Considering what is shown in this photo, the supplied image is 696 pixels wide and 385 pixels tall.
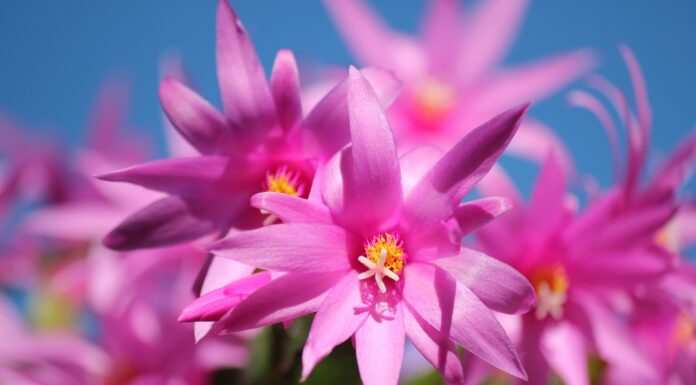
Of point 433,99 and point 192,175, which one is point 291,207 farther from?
point 433,99

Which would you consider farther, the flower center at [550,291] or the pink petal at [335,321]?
the flower center at [550,291]

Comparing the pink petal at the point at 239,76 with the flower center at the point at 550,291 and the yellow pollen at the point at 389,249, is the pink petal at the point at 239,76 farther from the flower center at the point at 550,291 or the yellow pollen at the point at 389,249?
the flower center at the point at 550,291

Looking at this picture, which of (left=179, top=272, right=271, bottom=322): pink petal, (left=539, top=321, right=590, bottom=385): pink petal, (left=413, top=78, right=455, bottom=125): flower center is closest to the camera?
(left=179, top=272, right=271, bottom=322): pink petal

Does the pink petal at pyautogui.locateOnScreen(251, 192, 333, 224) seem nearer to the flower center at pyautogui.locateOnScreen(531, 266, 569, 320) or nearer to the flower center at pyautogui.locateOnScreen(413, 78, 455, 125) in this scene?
the flower center at pyautogui.locateOnScreen(531, 266, 569, 320)

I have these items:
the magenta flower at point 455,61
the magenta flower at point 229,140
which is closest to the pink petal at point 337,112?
the magenta flower at point 229,140

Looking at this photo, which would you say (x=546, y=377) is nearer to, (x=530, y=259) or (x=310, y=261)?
(x=530, y=259)

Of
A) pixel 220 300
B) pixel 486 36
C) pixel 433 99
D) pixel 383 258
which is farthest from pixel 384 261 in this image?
pixel 486 36

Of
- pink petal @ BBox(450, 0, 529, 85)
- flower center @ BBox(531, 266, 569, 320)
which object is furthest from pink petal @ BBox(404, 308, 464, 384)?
pink petal @ BBox(450, 0, 529, 85)
